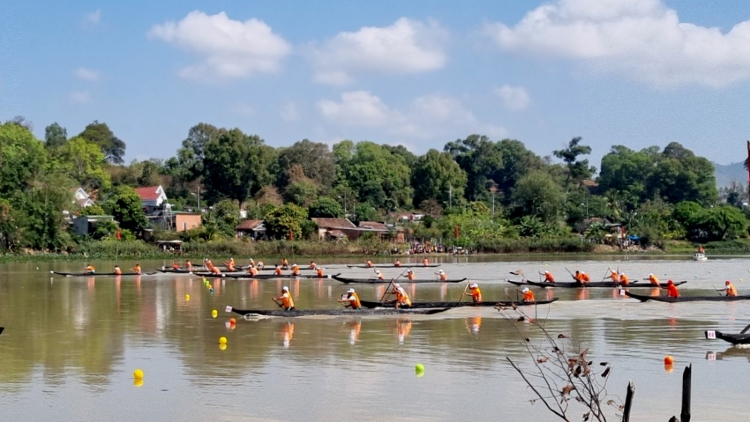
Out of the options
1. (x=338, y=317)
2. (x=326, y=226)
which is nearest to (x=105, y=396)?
(x=338, y=317)

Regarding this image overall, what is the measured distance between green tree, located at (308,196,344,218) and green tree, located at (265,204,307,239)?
7456 mm

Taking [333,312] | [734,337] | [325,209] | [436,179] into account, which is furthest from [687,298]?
[436,179]

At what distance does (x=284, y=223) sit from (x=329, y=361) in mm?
55839

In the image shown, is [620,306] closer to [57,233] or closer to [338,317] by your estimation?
[338,317]

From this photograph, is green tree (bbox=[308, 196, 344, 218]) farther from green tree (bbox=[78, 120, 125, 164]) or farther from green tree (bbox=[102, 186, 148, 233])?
green tree (bbox=[78, 120, 125, 164])

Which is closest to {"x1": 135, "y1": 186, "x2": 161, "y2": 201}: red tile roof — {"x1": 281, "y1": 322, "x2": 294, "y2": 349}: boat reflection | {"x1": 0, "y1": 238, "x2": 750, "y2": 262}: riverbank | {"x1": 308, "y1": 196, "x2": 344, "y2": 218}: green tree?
{"x1": 0, "y1": 238, "x2": 750, "y2": 262}: riverbank

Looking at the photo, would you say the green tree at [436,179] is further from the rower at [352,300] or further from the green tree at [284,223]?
the rower at [352,300]

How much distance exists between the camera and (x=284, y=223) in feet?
239

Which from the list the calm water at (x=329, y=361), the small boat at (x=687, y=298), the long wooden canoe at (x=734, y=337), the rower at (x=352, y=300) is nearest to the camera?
the calm water at (x=329, y=361)

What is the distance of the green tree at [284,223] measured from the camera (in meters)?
72.8

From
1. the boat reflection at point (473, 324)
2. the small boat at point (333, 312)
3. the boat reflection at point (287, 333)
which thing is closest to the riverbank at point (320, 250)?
the small boat at point (333, 312)

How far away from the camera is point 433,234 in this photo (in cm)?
8031

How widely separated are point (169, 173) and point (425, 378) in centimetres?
8444

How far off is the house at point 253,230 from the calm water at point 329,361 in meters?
43.1
